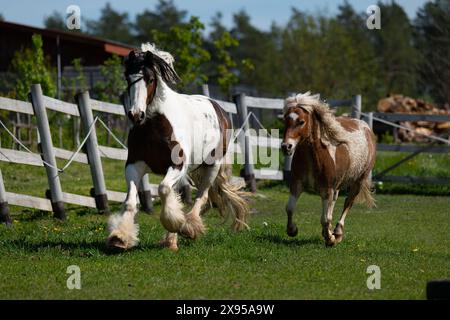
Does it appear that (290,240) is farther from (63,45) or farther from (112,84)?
(63,45)

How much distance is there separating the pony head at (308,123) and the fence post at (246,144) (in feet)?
17.8

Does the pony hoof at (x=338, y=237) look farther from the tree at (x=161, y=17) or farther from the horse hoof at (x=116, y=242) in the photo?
the tree at (x=161, y=17)

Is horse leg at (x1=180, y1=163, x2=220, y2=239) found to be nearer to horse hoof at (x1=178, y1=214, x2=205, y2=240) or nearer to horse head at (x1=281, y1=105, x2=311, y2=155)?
horse hoof at (x1=178, y1=214, x2=205, y2=240)

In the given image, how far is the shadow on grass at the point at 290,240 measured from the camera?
8.99m

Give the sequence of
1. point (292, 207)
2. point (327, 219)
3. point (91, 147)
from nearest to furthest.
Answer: point (327, 219) < point (292, 207) < point (91, 147)

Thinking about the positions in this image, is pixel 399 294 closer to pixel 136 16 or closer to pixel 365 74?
pixel 365 74

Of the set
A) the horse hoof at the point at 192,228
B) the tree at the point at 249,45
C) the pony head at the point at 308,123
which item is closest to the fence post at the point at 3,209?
the horse hoof at the point at 192,228

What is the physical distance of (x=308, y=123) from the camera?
29.6 ft

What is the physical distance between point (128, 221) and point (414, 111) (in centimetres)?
2626

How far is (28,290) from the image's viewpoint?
250 inches

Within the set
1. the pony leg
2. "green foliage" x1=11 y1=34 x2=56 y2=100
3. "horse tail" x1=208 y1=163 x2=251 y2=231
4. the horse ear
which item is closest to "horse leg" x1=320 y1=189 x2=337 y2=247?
"horse tail" x1=208 y1=163 x2=251 y2=231

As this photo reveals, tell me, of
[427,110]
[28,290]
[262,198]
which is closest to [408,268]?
[28,290]

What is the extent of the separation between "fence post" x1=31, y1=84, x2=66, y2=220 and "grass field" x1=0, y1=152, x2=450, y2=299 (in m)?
0.33

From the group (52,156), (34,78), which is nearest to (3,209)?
(52,156)
